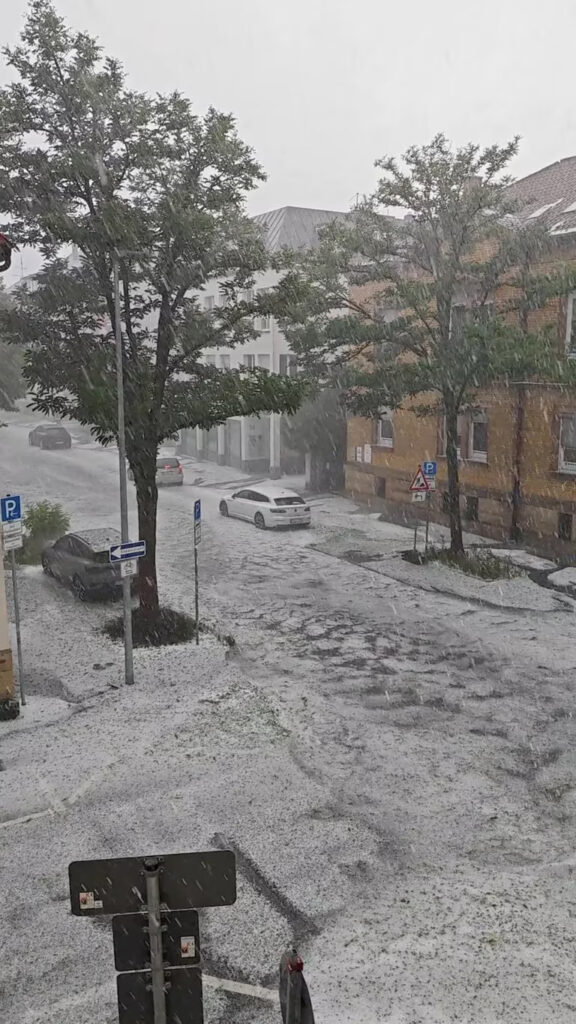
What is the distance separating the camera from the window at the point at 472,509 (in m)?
26.8

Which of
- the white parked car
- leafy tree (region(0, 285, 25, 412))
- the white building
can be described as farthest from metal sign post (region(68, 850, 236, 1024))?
the white building

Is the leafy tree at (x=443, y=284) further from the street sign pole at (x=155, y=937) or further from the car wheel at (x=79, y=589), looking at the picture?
the street sign pole at (x=155, y=937)

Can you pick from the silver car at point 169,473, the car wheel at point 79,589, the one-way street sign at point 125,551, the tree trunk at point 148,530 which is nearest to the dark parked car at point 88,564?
the car wheel at point 79,589

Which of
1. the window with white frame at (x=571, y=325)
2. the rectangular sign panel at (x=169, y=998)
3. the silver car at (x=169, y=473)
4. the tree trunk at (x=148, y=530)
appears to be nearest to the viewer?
the rectangular sign panel at (x=169, y=998)

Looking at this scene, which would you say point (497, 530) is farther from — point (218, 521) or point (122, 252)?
point (122, 252)

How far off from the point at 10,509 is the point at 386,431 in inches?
793

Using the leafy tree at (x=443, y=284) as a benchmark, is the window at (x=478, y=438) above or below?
below

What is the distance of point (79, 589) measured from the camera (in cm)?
1900

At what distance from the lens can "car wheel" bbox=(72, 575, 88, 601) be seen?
18789 mm

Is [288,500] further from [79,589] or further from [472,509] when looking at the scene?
[79,589]

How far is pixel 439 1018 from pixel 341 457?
30205mm

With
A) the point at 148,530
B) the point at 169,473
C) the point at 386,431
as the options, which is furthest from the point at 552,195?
the point at 169,473

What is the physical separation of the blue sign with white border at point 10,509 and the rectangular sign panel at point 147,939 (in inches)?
400

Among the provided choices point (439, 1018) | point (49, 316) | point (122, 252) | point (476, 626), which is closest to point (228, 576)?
point (476, 626)
